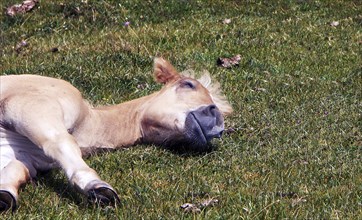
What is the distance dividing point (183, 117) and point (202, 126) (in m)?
0.18

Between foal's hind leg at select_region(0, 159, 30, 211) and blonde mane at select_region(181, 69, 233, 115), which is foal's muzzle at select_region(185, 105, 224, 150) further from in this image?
foal's hind leg at select_region(0, 159, 30, 211)

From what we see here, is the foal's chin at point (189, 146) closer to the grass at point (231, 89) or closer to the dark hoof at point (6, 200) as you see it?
the grass at point (231, 89)

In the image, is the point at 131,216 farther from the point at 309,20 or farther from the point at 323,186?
the point at 309,20

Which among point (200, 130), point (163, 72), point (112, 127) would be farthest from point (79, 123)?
point (163, 72)

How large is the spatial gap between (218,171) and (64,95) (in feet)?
4.07

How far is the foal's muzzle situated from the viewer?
22.9 ft

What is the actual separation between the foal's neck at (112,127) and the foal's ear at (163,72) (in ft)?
1.64

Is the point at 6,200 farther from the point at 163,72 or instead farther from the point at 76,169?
the point at 163,72

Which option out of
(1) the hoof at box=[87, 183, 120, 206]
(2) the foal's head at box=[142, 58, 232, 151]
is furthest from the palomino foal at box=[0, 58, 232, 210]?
(1) the hoof at box=[87, 183, 120, 206]

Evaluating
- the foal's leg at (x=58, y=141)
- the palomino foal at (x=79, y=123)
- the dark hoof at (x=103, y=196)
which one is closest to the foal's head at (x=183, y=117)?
the palomino foal at (x=79, y=123)

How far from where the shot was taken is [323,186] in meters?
6.25

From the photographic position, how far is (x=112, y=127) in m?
7.22

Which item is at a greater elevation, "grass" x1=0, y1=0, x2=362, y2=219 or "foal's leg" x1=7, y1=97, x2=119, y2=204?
"foal's leg" x1=7, y1=97, x2=119, y2=204

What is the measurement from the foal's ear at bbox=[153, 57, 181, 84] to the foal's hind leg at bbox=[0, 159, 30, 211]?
6.29 feet
